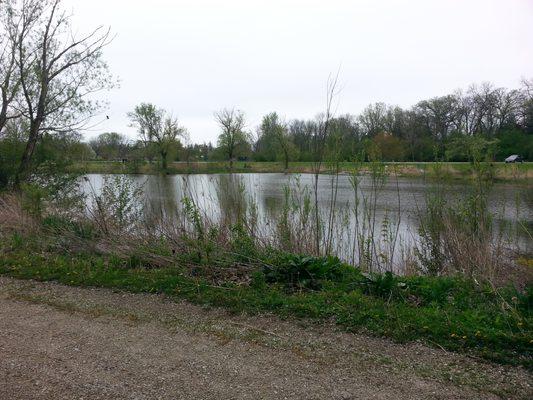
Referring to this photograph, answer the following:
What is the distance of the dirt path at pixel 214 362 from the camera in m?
2.85

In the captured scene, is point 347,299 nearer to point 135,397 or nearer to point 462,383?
point 462,383

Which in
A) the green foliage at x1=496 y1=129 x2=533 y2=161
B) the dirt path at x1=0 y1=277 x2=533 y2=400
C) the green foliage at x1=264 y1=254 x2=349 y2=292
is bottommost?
the dirt path at x1=0 y1=277 x2=533 y2=400

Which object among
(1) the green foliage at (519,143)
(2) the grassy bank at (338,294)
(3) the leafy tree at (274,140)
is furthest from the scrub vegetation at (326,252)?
(3) the leafy tree at (274,140)

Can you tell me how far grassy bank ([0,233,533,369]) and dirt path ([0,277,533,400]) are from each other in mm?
236

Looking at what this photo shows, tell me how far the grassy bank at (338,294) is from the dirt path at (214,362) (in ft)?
0.78

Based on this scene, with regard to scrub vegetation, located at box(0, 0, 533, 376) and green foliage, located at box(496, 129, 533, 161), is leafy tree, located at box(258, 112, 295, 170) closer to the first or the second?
green foliage, located at box(496, 129, 533, 161)

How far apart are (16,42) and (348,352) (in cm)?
1565

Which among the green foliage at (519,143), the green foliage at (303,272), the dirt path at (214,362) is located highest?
the green foliage at (519,143)

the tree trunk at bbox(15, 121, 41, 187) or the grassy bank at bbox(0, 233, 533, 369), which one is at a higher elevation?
the tree trunk at bbox(15, 121, 41, 187)

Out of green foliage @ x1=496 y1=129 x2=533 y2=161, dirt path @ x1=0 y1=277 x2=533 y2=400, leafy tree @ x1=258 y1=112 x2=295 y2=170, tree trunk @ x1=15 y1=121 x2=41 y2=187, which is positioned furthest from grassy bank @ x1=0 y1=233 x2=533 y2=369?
leafy tree @ x1=258 y1=112 x2=295 y2=170

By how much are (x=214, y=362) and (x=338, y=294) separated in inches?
72.5

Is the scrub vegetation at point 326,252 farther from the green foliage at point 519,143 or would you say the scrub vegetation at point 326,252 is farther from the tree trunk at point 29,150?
the green foliage at point 519,143

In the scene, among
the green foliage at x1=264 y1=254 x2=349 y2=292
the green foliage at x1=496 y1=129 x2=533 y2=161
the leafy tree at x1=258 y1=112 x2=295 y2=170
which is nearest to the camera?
the green foliage at x1=264 y1=254 x2=349 y2=292

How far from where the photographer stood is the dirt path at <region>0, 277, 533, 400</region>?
9.34 ft
